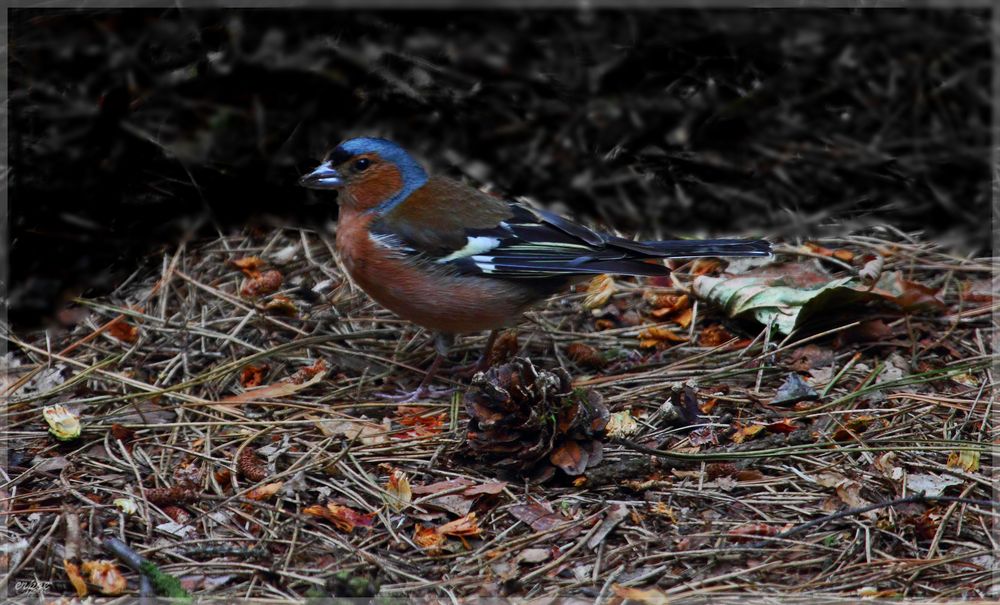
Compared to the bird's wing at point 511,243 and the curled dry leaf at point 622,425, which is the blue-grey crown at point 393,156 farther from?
the curled dry leaf at point 622,425

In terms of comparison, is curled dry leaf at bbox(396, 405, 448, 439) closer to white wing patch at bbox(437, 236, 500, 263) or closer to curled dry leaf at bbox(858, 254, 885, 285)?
white wing patch at bbox(437, 236, 500, 263)

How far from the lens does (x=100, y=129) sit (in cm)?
537

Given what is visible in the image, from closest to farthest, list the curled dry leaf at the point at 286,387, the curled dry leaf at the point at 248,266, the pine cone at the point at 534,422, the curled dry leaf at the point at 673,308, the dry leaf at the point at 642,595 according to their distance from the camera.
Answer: the dry leaf at the point at 642,595, the pine cone at the point at 534,422, the curled dry leaf at the point at 286,387, the curled dry leaf at the point at 673,308, the curled dry leaf at the point at 248,266

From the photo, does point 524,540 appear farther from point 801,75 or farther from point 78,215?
point 801,75

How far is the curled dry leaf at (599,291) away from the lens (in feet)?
15.6

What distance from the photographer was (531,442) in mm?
3451

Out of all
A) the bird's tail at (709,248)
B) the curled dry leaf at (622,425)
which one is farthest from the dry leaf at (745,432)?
the bird's tail at (709,248)

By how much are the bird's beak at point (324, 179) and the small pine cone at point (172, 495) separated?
1.76m

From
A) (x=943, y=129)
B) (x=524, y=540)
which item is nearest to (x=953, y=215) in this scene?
(x=943, y=129)

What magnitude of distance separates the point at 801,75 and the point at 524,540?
14.2ft

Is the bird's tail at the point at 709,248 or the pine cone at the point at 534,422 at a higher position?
the bird's tail at the point at 709,248

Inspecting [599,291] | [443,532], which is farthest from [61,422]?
[599,291]

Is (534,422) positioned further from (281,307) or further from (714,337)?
(281,307)

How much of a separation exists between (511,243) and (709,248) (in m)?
0.87
